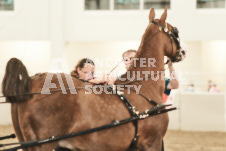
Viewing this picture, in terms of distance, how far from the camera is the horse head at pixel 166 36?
14.2 feet

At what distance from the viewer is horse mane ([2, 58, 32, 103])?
357 cm

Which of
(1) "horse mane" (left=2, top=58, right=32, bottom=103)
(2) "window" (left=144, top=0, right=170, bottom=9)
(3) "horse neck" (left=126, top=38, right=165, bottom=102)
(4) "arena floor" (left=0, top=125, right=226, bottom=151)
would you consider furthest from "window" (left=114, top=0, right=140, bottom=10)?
(1) "horse mane" (left=2, top=58, right=32, bottom=103)

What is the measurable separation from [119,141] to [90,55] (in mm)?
10668

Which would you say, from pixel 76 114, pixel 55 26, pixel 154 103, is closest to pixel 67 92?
pixel 76 114

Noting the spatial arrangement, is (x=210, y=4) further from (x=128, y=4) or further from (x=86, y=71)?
(x=86, y=71)

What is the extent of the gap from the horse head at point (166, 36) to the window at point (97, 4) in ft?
28.3

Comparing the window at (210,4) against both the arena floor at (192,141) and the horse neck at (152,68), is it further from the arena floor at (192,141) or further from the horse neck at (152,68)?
the horse neck at (152,68)

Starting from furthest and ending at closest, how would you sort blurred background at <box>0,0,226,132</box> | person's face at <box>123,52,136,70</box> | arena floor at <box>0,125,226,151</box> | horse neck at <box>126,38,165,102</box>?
blurred background at <box>0,0,226,132</box> → arena floor at <box>0,125,226,151</box> → person's face at <box>123,52,136,70</box> → horse neck at <box>126,38,165,102</box>

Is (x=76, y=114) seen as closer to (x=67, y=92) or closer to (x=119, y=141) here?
(x=67, y=92)

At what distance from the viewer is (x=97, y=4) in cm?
1292

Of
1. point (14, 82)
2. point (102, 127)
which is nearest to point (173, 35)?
point (102, 127)

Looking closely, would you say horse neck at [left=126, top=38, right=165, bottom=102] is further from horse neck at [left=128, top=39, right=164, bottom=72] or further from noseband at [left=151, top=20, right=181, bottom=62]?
noseband at [left=151, top=20, right=181, bottom=62]

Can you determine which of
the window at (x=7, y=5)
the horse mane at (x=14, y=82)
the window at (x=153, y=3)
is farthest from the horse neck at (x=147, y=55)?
the window at (x=7, y=5)

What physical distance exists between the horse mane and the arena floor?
15.8 ft
